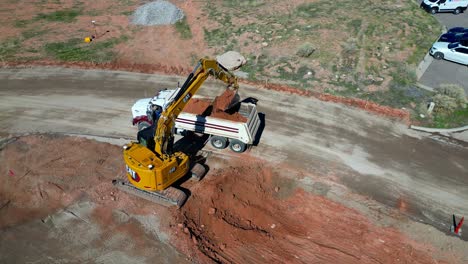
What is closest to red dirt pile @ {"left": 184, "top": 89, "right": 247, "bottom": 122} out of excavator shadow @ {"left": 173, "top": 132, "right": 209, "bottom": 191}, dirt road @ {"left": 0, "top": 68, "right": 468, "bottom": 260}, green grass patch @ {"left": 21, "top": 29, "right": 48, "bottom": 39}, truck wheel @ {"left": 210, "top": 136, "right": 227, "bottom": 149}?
truck wheel @ {"left": 210, "top": 136, "right": 227, "bottom": 149}

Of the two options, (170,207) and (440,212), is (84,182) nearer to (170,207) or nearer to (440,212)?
(170,207)

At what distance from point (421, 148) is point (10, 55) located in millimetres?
28846

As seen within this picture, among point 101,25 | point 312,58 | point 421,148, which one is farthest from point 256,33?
point 421,148

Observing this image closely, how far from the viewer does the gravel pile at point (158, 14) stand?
33.0 meters

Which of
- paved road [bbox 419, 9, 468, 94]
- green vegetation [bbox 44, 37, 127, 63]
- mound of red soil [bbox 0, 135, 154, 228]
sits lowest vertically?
mound of red soil [bbox 0, 135, 154, 228]

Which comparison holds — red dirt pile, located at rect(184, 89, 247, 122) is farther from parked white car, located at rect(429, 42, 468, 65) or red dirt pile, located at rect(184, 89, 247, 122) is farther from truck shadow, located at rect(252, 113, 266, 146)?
parked white car, located at rect(429, 42, 468, 65)

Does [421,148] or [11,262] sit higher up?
[421,148]

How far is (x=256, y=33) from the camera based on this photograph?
31.0m

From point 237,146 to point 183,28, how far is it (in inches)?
626

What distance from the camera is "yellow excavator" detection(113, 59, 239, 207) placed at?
636 inches

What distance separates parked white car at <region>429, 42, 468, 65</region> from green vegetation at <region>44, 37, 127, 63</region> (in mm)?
23315

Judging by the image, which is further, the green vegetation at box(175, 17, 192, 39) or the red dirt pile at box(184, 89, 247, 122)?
the green vegetation at box(175, 17, 192, 39)

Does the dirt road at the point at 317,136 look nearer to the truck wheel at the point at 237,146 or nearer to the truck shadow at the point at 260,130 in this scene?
the truck shadow at the point at 260,130

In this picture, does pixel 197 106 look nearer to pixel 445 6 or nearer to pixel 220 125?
pixel 220 125
